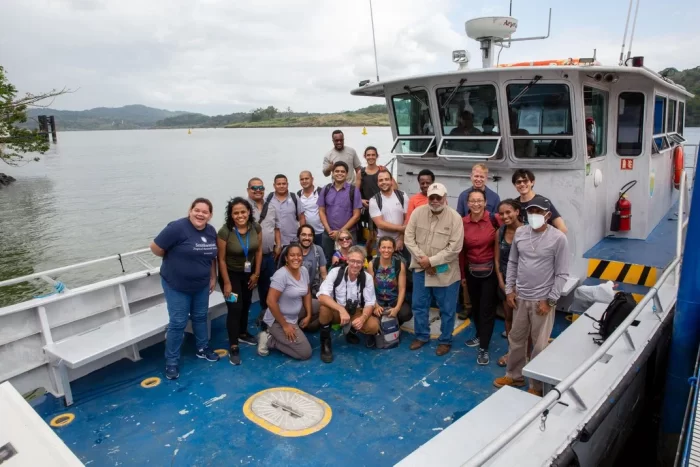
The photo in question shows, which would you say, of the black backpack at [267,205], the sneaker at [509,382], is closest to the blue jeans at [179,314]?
the black backpack at [267,205]

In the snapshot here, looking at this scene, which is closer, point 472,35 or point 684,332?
point 684,332

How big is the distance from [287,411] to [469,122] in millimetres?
3837

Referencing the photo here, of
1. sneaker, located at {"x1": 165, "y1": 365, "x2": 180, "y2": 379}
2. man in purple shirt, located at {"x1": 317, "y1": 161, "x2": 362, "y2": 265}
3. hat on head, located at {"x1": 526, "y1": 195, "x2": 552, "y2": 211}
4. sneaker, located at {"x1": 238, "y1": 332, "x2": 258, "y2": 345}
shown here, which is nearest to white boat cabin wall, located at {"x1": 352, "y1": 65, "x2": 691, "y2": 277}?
man in purple shirt, located at {"x1": 317, "y1": 161, "x2": 362, "y2": 265}

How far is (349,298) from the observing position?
487 centimetres

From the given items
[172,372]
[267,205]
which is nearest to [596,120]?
[267,205]

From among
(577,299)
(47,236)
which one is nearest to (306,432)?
(577,299)

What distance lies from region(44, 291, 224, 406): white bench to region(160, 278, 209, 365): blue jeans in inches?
11.9

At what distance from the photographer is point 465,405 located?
400 cm

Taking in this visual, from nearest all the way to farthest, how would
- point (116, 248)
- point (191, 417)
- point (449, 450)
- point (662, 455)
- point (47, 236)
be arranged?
point (449, 450) → point (662, 455) → point (191, 417) → point (116, 248) → point (47, 236)

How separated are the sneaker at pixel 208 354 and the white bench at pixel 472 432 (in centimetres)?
266

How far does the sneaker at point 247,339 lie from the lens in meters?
5.20

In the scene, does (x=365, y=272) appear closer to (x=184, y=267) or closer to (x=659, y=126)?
(x=184, y=267)

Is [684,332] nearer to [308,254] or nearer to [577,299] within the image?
[577,299]

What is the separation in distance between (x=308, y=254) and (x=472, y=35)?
346 centimetres
